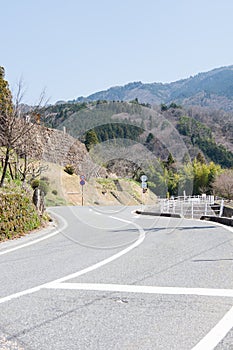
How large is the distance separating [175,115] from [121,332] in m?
144

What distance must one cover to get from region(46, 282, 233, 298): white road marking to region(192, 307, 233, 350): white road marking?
103cm

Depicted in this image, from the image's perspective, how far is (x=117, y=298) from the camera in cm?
577

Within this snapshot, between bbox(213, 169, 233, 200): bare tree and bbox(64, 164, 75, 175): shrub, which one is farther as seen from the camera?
bbox(213, 169, 233, 200): bare tree

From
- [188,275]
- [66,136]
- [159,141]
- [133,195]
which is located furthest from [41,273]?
[159,141]

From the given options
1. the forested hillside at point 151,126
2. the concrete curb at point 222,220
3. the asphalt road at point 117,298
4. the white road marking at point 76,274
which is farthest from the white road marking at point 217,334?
the forested hillside at point 151,126

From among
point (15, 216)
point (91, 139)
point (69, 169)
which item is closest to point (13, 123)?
point (15, 216)

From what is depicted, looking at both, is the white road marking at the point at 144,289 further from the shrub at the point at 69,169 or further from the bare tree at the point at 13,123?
the shrub at the point at 69,169

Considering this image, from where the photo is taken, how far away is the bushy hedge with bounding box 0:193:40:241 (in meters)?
12.4

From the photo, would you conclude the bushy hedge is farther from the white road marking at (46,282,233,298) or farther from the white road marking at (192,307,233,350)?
the white road marking at (192,307,233,350)

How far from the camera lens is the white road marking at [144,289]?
6.00m

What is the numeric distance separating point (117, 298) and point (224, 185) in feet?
241

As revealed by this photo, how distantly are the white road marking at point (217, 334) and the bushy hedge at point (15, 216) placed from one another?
28.0 ft

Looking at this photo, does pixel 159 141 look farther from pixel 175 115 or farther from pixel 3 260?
pixel 175 115

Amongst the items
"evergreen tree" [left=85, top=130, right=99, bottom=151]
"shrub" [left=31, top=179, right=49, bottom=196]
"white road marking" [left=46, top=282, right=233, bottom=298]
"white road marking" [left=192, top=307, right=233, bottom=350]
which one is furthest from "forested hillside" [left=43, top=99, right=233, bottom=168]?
"white road marking" [left=192, top=307, right=233, bottom=350]
